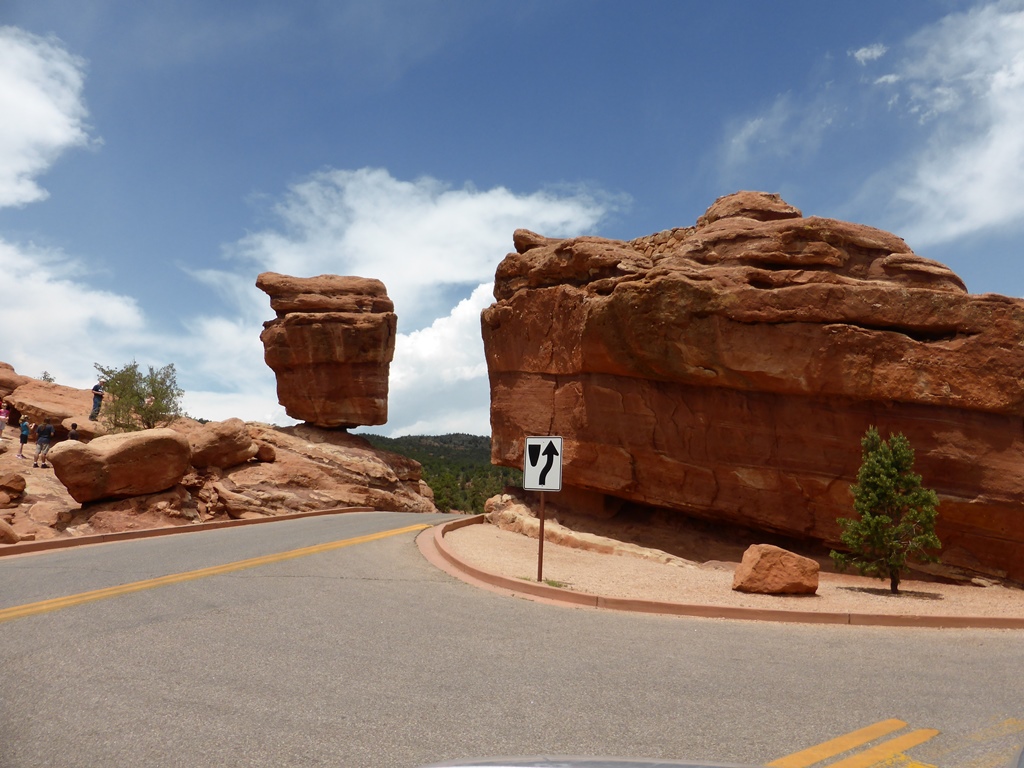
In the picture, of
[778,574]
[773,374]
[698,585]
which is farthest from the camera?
[773,374]

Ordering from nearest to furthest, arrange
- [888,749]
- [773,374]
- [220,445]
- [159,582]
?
[888,749] → [159,582] → [773,374] → [220,445]

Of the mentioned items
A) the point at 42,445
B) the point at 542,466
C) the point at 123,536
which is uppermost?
the point at 542,466

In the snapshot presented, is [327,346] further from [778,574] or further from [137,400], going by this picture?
[778,574]

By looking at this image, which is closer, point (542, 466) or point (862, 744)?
point (862, 744)

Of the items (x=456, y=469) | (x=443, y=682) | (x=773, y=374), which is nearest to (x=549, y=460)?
(x=443, y=682)

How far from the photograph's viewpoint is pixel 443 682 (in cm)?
583

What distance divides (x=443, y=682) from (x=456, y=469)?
95.3m

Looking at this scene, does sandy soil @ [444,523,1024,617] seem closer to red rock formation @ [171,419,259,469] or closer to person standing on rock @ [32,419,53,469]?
red rock formation @ [171,419,259,469]

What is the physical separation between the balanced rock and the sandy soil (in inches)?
6.7

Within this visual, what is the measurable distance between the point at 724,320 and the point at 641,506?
258 inches

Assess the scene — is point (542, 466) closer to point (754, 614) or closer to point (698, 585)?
point (698, 585)

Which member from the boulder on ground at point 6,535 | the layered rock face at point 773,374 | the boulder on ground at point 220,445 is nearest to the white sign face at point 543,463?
the layered rock face at point 773,374

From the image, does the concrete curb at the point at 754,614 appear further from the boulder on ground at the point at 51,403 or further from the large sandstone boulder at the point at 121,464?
the boulder on ground at the point at 51,403

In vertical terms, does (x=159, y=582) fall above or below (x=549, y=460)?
below
